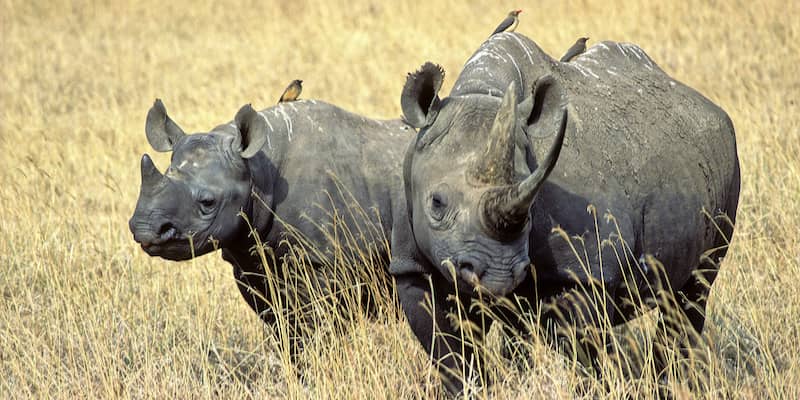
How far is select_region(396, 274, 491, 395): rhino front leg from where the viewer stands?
17.2 feet

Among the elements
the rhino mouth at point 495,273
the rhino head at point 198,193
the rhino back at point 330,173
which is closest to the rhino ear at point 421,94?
the rhino mouth at point 495,273

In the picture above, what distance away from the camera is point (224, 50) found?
56.5ft

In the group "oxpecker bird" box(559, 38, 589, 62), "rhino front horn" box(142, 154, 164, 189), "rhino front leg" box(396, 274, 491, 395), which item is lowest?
"rhino front leg" box(396, 274, 491, 395)

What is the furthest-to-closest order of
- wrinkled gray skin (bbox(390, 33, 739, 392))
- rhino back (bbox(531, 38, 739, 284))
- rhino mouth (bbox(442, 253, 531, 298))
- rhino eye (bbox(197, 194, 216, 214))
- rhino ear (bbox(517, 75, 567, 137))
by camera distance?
rhino eye (bbox(197, 194, 216, 214)) < rhino back (bbox(531, 38, 739, 284)) < rhino ear (bbox(517, 75, 567, 137)) < wrinkled gray skin (bbox(390, 33, 739, 392)) < rhino mouth (bbox(442, 253, 531, 298))

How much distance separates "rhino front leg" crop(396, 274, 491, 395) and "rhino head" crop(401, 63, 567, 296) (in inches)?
9.9

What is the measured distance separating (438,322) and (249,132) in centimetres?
187

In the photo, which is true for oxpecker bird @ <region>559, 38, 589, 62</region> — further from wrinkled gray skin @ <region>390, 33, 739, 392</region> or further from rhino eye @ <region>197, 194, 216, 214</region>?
rhino eye @ <region>197, 194, 216, 214</region>

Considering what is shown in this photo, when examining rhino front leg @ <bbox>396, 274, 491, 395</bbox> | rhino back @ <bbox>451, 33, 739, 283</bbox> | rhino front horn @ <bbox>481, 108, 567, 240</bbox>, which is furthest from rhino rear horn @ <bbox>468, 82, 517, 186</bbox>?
rhino front leg @ <bbox>396, 274, 491, 395</bbox>

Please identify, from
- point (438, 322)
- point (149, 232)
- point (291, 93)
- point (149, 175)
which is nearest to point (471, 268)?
point (438, 322)

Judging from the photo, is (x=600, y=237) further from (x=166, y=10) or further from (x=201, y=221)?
(x=166, y=10)

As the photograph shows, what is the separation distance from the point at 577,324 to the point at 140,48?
13.4m

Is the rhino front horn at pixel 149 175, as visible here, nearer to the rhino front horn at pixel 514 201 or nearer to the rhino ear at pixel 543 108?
the rhino ear at pixel 543 108

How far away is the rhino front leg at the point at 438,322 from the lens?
525cm

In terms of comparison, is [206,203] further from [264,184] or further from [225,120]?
[225,120]
